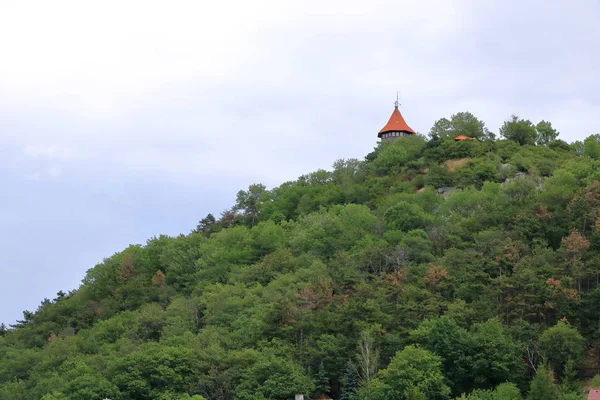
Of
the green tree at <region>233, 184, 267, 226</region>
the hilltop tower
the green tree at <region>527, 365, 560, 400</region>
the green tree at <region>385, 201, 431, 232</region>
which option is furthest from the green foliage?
the hilltop tower

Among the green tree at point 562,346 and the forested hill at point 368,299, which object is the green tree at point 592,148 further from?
the green tree at point 562,346

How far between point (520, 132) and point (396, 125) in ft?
54.6

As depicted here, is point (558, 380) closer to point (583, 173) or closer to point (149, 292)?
point (583, 173)

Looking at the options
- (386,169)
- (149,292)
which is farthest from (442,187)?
(149,292)

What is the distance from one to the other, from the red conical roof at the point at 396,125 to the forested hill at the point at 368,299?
12763mm

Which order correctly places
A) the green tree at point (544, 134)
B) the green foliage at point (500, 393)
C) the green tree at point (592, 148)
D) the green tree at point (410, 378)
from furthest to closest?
1. the green tree at point (544, 134)
2. the green tree at point (592, 148)
3. the green tree at point (410, 378)
4. the green foliage at point (500, 393)

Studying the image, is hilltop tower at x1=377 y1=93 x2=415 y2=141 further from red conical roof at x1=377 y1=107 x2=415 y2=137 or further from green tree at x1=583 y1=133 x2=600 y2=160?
green tree at x1=583 y1=133 x2=600 y2=160

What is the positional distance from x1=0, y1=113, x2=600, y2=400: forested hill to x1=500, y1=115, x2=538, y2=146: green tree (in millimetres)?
277

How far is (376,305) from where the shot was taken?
190ft

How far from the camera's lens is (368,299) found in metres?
58.5

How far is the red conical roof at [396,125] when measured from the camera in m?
108

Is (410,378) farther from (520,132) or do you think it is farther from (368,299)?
(520,132)

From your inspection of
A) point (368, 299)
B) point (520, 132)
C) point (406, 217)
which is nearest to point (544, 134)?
point (520, 132)

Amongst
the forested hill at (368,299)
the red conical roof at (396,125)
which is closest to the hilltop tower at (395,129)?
the red conical roof at (396,125)
